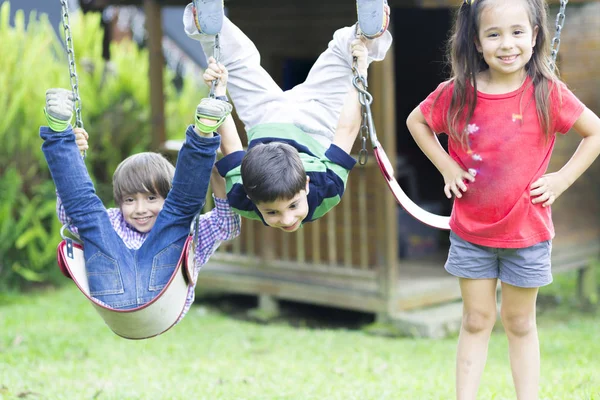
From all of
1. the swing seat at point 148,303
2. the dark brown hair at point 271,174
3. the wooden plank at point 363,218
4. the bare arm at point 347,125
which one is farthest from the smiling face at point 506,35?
the wooden plank at point 363,218

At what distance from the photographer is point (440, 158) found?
3334 millimetres

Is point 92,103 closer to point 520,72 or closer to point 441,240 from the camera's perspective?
point 441,240

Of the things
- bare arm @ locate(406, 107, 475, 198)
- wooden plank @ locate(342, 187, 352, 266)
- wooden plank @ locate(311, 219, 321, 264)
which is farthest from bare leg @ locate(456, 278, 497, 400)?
wooden plank @ locate(311, 219, 321, 264)

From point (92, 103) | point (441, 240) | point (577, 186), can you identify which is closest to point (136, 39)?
point (92, 103)

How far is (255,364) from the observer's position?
5930 millimetres

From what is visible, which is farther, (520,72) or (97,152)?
(97,152)

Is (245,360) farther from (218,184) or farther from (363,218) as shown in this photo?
(218,184)

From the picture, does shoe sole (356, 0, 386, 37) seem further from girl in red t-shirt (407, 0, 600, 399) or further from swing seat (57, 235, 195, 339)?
swing seat (57, 235, 195, 339)

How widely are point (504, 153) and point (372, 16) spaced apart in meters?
0.73

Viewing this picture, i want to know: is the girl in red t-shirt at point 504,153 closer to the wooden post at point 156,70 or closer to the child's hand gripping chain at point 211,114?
the child's hand gripping chain at point 211,114

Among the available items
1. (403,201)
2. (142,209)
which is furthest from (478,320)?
(142,209)

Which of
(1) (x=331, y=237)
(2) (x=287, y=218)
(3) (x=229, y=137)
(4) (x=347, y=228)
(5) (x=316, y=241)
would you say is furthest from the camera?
(5) (x=316, y=241)

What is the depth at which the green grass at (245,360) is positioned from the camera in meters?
4.78

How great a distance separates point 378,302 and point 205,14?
4.18 metres
